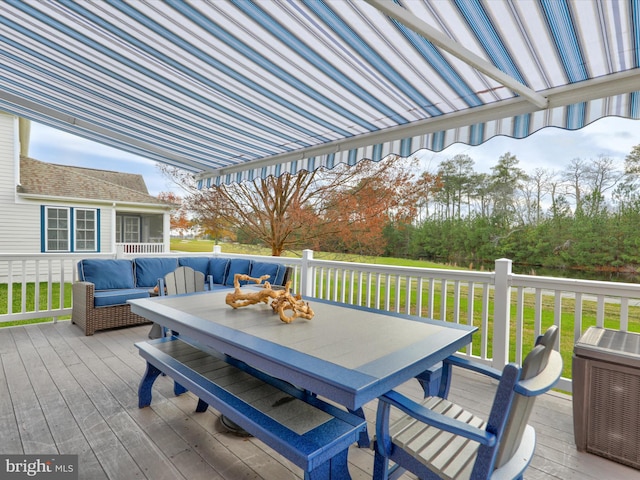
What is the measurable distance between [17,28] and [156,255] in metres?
4.22

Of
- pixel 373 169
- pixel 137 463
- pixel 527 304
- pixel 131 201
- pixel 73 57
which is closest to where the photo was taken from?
pixel 137 463

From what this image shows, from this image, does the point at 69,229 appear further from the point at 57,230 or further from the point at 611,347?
the point at 611,347

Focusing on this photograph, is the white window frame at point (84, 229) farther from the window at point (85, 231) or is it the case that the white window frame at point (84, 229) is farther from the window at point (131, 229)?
the window at point (131, 229)

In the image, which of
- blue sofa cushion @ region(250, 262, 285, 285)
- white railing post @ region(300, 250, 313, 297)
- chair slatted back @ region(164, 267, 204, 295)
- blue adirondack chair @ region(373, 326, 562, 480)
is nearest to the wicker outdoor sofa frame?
chair slatted back @ region(164, 267, 204, 295)

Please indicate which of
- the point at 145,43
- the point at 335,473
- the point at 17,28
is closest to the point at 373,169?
the point at 145,43

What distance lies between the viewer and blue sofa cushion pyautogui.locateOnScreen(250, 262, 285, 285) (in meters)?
5.70

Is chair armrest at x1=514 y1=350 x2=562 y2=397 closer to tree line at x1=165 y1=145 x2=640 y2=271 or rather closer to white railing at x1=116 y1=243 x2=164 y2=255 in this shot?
tree line at x1=165 y1=145 x2=640 y2=271

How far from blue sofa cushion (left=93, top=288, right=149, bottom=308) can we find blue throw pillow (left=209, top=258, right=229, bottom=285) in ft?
4.27

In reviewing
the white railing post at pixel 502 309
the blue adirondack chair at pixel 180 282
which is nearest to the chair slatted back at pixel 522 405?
the white railing post at pixel 502 309

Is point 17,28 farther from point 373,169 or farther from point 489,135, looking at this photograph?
point 373,169

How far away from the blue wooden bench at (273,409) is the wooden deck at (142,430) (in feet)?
1.19

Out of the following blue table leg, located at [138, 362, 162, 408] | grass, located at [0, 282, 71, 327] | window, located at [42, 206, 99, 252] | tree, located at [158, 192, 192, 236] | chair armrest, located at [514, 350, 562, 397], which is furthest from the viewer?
tree, located at [158, 192, 192, 236]

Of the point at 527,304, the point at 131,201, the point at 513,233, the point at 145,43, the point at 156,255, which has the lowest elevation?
the point at 527,304

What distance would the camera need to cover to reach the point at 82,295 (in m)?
4.90
